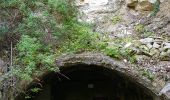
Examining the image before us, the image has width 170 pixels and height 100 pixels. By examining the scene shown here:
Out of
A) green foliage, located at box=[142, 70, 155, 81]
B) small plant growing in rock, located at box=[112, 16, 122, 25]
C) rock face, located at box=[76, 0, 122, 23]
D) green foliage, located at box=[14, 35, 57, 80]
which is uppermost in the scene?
rock face, located at box=[76, 0, 122, 23]

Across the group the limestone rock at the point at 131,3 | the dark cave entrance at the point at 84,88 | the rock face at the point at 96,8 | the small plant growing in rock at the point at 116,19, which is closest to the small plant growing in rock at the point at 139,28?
the small plant growing in rock at the point at 116,19

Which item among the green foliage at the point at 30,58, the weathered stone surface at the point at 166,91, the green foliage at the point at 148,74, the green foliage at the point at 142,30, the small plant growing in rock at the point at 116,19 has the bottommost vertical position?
the weathered stone surface at the point at 166,91

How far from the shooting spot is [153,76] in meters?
8.09

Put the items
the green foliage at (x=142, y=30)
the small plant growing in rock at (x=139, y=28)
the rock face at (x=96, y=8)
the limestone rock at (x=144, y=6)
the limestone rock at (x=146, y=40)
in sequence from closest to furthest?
the limestone rock at (x=146, y=40) → the green foliage at (x=142, y=30) → the small plant growing in rock at (x=139, y=28) → the limestone rock at (x=144, y=6) → the rock face at (x=96, y=8)

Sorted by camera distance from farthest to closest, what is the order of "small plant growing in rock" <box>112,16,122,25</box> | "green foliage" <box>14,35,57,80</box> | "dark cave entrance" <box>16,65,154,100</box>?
"dark cave entrance" <box>16,65,154,100</box>
"small plant growing in rock" <box>112,16,122,25</box>
"green foliage" <box>14,35,57,80</box>

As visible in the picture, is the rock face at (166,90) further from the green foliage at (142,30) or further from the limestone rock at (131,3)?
the limestone rock at (131,3)

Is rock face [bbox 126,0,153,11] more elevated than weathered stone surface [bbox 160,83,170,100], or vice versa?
rock face [bbox 126,0,153,11]

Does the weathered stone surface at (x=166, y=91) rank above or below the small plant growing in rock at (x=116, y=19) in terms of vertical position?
below

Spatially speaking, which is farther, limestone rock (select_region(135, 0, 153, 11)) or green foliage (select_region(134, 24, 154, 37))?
limestone rock (select_region(135, 0, 153, 11))

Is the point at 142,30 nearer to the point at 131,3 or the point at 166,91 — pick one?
the point at 131,3

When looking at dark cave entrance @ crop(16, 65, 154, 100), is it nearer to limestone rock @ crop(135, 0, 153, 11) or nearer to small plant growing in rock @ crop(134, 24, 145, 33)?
small plant growing in rock @ crop(134, 24, 145, 33)

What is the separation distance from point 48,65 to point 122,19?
3170 millimetres

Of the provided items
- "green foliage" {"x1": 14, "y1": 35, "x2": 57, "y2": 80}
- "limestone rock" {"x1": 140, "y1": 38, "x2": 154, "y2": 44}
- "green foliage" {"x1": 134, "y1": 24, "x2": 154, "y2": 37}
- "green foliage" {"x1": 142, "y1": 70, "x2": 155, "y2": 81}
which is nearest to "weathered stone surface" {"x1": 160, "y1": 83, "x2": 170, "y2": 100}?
"green foliage" {"x1": 142, "y1": 70, "x2": 155, "y2": 81}

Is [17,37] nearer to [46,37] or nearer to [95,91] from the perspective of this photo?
[46,37]
